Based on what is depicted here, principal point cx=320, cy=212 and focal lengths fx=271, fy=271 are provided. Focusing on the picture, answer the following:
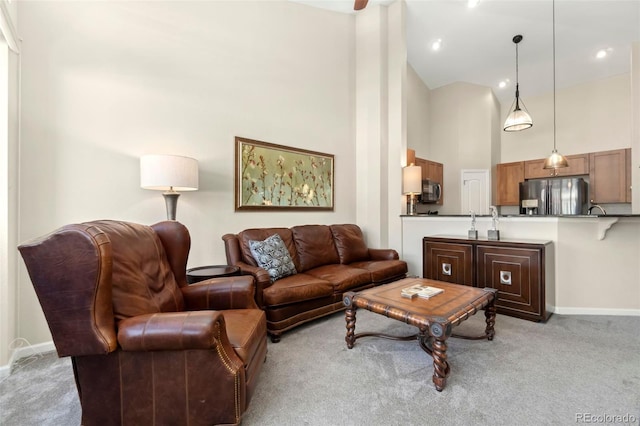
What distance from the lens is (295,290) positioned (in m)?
2.41

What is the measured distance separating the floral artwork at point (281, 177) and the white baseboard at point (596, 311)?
2.90 metres

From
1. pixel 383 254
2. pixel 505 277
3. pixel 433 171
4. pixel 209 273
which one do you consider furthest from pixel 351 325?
pixel 433 171

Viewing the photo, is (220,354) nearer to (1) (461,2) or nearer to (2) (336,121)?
(2) (336,121)

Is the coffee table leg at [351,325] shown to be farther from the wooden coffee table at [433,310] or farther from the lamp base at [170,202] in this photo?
the lamp base at [170,202]

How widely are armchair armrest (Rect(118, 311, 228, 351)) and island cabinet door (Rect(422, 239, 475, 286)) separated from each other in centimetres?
282

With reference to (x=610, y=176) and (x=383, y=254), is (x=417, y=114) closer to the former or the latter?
(x=383, y=254)

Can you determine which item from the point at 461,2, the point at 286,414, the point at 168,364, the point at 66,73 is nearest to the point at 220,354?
the point at 168,364

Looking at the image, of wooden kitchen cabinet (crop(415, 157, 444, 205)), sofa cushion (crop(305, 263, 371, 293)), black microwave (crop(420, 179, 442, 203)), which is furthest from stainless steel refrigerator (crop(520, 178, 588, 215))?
sofa cushion (crop(305, 263, 371, 293))

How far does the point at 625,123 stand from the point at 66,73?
26.9 feet

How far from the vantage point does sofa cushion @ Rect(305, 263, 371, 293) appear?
8.97ft

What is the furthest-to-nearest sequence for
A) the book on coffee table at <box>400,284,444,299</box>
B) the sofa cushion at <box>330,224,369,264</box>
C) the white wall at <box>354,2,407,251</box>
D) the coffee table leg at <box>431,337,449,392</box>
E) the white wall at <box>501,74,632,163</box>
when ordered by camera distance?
the white wall at <box>501,74,632,163</box>
the white wall at <box>354,2,407,251</box>
the sofa cushion at <box>330,224,369,264</box>
the book on coffee table at <box>400,284,444,299</box>
the coffee table leg at <box>431,337,449,392</box>

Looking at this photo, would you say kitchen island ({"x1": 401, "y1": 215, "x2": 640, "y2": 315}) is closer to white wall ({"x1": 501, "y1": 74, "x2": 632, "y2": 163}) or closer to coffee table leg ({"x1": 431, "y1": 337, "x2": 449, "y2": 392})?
coffee table leg ({"x1": 431, "y1": 337, "x2": 449, "y2": 392})

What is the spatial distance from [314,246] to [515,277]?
7.03ft

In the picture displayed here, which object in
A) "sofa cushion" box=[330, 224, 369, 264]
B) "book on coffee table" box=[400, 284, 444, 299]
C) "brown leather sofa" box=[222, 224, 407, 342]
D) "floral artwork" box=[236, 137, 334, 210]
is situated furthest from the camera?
"sofa cushion" box=[330, 224, 369, 264]
